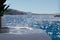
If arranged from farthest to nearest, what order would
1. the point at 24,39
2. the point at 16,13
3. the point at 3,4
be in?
the point at 16,13
the point at 3,4
the point at 24,39

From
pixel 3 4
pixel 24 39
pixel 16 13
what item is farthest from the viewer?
pixel 16 13

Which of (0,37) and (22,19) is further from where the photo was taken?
(22,19)

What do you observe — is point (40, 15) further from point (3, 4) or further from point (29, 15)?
point (3, 4)

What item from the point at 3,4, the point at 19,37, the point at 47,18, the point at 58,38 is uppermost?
the point at 3,4

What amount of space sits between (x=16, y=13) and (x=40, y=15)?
2.94ft

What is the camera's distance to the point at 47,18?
20.2 ft

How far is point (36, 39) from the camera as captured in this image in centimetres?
153

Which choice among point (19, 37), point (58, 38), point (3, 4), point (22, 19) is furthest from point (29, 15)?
point (19, 37)

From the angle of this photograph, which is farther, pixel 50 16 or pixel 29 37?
pixel 50 16

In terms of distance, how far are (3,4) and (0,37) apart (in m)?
1.94

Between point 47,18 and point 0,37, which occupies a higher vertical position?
point 0,37

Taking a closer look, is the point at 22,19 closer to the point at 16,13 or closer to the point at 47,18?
the point at 16,13

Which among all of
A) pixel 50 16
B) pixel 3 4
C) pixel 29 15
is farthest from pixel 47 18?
pixel 3 4

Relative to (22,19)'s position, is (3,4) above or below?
above
